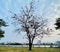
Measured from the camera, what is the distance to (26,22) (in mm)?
45844

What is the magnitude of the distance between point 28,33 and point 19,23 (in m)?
3.42

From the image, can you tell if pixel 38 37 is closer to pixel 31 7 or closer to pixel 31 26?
pixel 31 26

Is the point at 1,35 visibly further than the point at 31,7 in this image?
Yes

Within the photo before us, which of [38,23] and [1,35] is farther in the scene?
[1,35]

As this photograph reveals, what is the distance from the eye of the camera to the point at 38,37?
46.3 m

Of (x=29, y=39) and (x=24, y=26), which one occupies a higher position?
(x=24, y=26)

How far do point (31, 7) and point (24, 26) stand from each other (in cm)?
487

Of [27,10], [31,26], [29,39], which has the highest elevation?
[27,10]

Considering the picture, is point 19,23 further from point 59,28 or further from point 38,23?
point 59,28

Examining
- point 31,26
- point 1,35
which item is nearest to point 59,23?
point 31,26

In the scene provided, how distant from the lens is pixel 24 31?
46.1 meters

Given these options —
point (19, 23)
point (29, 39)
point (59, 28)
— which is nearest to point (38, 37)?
point (29, 39)

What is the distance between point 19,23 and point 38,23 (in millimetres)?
4676

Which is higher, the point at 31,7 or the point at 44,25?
the point at 31,7
